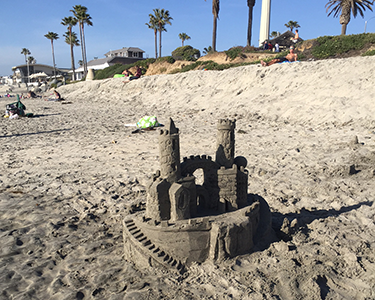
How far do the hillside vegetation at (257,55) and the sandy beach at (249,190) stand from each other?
4.32 m

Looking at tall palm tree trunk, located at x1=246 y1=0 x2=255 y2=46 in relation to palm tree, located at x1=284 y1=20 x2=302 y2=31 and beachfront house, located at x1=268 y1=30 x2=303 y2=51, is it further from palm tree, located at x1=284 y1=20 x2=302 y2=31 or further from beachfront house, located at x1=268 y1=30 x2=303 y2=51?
palm tree, located at x1=284 y1=20 x2=302 y2=31

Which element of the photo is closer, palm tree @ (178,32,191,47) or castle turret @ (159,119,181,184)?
castle turret @ (159,119,181,184)

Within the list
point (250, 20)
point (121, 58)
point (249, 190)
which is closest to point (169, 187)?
point (249, 190)

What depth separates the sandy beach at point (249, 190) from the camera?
4.21m

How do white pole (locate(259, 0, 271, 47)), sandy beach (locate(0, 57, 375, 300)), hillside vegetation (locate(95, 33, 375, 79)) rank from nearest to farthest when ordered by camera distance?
sandy beach (locate(0, 57, 375, 300)), hillside vegetation (locate(95, 33, 375, 79)), white pole (locate(259, 0, 271, 47))

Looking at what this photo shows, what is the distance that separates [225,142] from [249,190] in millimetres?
2750

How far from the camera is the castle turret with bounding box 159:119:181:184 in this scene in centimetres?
438

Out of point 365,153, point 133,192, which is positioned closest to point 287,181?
point 365,153

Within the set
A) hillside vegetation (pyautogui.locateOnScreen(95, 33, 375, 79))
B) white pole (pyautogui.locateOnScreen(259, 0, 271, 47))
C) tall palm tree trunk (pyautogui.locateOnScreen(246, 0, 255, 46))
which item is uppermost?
white pole (pyautogui.locateOnScreen(259, 0, 271, 47))

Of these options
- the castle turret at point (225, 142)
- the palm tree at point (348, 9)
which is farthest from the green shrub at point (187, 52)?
the castle turret at point (225, 142)

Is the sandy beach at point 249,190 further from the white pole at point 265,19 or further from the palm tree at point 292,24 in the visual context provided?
the palm tree at point 292,24

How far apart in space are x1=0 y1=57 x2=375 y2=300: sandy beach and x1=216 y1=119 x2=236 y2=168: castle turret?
1.58 m

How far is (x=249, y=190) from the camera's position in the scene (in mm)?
7273

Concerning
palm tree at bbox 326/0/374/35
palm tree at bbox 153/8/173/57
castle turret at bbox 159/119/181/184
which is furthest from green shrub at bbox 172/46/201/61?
castle turret at bbox 159/119/181/184
